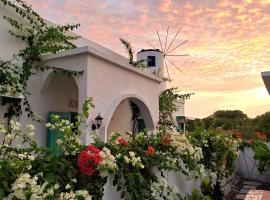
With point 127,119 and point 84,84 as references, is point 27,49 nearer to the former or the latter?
point 84,84

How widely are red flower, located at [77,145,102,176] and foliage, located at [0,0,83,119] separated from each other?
191 inches

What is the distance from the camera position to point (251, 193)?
20.9 ft

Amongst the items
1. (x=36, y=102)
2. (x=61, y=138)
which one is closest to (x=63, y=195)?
(x=61, y=138)

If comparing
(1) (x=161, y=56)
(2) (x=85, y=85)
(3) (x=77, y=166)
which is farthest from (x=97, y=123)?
(1) (x=161, y=56)

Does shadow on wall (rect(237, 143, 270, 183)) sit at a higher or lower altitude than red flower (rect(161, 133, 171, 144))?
lower

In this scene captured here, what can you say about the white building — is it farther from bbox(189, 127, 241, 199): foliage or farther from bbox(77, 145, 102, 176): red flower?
bbox(77, 145, 102, 176): red flower

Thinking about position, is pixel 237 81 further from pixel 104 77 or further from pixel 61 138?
pixel 61 138

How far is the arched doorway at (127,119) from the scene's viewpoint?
37.6 feet

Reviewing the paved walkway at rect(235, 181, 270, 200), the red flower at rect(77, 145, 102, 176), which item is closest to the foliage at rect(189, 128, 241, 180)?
the paved walkway at rect(235, 181, 270, 200)

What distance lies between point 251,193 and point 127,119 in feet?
23.5

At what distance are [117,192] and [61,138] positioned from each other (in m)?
1.40

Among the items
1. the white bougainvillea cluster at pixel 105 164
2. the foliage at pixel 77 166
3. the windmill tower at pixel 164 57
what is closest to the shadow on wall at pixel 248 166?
the windmill tower at pixel 164 57

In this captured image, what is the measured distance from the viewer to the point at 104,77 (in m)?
8.62

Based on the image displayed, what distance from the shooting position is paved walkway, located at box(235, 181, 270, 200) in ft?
19.4
